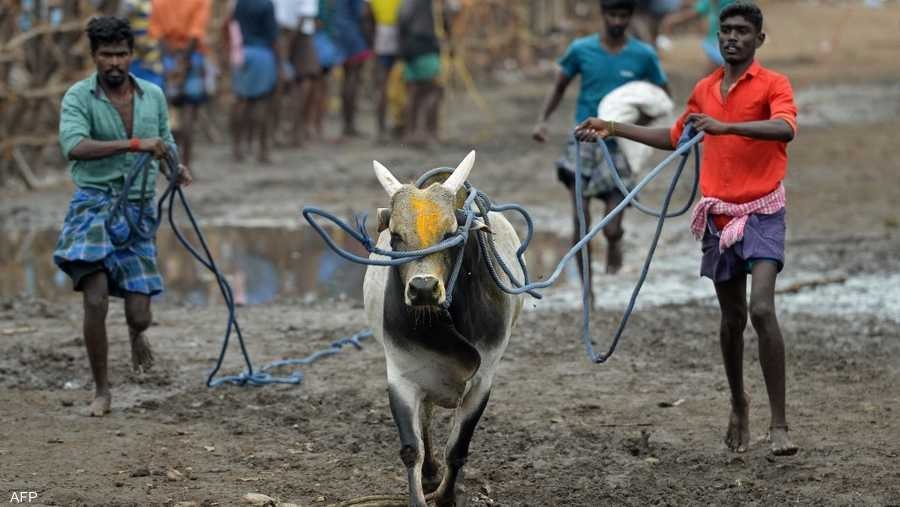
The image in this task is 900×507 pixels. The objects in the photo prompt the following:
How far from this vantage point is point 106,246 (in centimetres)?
668

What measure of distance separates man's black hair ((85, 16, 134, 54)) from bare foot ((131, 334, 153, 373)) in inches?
61.3

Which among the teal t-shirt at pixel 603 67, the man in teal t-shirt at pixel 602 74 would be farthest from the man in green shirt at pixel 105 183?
the teal t-shirt at pixel 603 67

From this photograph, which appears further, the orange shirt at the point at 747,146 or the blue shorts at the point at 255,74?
the blue shorts at the point at 255,74

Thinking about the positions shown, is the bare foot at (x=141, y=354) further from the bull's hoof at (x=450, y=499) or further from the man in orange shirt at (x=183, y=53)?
the man in orange shirt at (x=183, y=53)

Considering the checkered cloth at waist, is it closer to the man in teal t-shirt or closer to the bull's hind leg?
the bull's hind leg

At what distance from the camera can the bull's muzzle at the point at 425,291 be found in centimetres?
464

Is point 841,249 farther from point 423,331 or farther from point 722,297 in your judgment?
point 423,331

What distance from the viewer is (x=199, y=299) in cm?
976

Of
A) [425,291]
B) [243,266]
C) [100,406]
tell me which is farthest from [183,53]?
[425,291]

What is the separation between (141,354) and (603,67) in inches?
127

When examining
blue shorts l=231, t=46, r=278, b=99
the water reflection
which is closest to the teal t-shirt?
the water reflection

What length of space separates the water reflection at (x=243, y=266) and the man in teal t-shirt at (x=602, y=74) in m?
1.35

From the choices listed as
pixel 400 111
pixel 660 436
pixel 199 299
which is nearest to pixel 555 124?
pixel 400 111

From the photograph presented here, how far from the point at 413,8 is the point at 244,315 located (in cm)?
796
